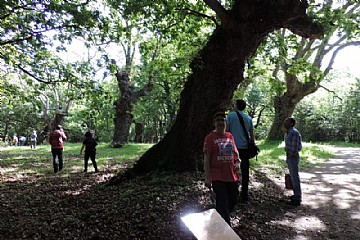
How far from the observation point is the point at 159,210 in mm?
5137

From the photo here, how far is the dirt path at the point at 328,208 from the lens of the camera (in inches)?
192

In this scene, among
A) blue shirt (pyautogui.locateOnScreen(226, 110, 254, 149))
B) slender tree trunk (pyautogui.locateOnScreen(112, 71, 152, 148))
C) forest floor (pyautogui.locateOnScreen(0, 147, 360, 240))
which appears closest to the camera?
forest floor (pyautogui.locateOnScreen(0, 147, 360, 240))

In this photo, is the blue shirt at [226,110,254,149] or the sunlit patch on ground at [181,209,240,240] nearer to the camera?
the sunlit patch on ground at [181,209,240,240]

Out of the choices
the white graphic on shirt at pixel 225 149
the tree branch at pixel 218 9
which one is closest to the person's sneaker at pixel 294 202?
the white graphic on shirt at pixel 225 149

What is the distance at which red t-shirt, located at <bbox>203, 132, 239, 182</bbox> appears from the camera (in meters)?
4.22

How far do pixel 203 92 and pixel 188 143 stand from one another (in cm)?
148

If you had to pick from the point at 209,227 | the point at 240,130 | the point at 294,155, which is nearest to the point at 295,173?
the point at 294,155

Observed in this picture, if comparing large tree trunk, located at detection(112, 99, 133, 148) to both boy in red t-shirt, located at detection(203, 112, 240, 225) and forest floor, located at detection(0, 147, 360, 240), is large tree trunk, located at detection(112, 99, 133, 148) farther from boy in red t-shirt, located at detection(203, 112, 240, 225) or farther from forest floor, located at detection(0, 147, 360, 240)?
boy in red t-shirt, located at detection(203, 112, 240, 225)

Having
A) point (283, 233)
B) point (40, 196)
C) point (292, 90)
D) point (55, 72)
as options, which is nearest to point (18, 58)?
point (55, 72)

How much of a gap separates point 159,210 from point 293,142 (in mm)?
3291

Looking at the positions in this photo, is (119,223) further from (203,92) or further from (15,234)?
(203,92)

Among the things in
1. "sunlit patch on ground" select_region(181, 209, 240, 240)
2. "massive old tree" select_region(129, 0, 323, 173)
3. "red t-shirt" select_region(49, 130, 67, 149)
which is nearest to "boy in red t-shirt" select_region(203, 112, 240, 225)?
"sunlit patch on ground" select_region(181, 209, 240, 240)

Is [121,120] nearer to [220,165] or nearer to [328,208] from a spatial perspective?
[328,208]

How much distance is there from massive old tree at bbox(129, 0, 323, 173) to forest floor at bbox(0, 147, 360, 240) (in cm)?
77
